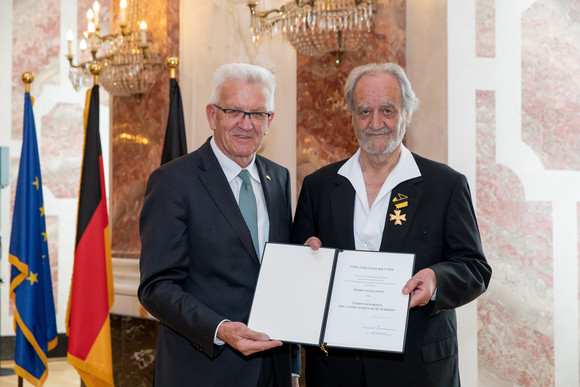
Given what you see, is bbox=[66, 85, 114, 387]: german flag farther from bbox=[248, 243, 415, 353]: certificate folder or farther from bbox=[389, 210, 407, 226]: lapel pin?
bbox=[389, 210, 407, 226]: lapel pin

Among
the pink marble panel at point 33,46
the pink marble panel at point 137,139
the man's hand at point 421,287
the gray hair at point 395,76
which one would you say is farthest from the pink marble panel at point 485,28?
the pink marble panel at point 33,46

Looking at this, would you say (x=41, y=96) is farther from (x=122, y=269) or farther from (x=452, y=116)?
(x=452, y=116)

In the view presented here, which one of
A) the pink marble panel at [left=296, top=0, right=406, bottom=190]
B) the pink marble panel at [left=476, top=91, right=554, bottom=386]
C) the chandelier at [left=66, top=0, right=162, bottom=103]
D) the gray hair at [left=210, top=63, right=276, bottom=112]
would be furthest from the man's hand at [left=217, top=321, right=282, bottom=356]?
the chandelier at [left=66, top=0, right=162, bottom=103]

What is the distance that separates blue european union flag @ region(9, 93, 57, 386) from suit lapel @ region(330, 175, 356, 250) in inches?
147

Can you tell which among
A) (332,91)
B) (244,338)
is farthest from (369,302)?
(332,91)

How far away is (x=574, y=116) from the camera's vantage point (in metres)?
4.43

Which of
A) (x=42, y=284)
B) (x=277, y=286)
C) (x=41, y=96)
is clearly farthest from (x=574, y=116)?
(x=41, y=96)

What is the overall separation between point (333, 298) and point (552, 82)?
267cm

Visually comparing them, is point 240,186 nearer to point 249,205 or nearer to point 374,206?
point 249,205

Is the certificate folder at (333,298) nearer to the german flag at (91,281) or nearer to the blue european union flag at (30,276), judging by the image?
the german flag at (91,281)

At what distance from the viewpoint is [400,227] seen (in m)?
2.67

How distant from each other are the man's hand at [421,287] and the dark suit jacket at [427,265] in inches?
1.7

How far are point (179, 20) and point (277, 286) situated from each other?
3.87 m

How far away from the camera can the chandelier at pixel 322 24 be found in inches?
170
